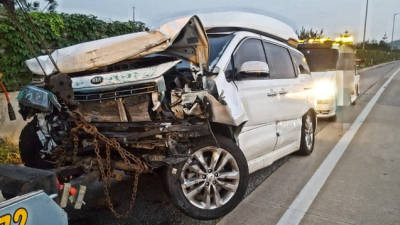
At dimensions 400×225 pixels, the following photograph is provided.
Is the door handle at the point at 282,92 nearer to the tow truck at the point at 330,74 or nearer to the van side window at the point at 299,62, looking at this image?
the van side window at the point at 299,62

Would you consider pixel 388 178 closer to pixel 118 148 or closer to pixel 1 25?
pixel 118 148

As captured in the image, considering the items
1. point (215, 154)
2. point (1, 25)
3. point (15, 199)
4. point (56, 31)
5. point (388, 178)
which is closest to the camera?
point (15, 199)

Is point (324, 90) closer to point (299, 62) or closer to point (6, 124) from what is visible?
point (299, 62)

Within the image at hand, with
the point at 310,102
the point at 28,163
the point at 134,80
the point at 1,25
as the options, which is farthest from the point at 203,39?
the point at 1,25

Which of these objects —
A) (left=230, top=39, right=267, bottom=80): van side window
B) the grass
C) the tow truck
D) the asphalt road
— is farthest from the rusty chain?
the tow truck

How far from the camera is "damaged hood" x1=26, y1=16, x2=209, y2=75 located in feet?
11.2

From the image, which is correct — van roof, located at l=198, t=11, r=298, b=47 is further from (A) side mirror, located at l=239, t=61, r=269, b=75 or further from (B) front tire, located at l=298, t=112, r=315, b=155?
(B) front tire, located at l=298, t=112, r=315, b=155

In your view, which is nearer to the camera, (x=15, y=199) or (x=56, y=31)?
(x=15, y=199)

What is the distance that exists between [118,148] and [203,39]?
1.45m

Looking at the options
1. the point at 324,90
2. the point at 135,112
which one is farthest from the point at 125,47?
the point at 324,90

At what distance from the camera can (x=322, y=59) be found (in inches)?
412

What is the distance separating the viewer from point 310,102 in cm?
646

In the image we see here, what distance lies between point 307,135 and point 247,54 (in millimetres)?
2551

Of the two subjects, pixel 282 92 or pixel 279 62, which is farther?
pixel 279 62
